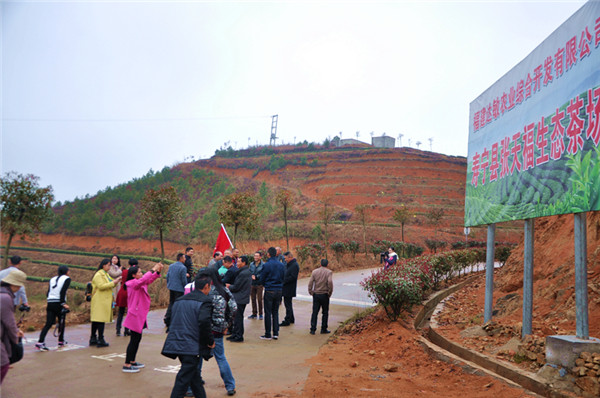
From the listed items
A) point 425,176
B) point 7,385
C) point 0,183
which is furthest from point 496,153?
point 425,176

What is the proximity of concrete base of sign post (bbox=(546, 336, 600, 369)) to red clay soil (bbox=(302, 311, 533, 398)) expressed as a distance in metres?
0.61

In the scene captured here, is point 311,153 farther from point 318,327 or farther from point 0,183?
point 318,327

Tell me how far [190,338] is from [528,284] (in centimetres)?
533

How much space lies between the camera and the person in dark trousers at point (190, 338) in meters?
4.46

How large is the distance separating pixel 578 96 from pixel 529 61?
1779mm

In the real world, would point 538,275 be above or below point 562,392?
above

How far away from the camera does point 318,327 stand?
404 inches

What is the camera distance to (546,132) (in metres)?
6.22

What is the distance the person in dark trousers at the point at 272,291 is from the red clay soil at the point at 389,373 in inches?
51.3

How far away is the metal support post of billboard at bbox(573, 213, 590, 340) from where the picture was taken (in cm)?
530

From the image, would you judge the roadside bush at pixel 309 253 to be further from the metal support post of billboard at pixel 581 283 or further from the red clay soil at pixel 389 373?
the metal support post of billboard at pixel 581 283

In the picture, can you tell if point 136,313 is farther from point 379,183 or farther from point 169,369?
point 379,183

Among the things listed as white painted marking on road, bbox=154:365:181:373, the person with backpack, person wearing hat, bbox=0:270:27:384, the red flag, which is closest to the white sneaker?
white painted marking on road, bbox=154:365:181:373

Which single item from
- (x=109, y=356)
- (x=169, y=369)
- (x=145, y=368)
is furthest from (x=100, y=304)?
(x=169, y=369)
